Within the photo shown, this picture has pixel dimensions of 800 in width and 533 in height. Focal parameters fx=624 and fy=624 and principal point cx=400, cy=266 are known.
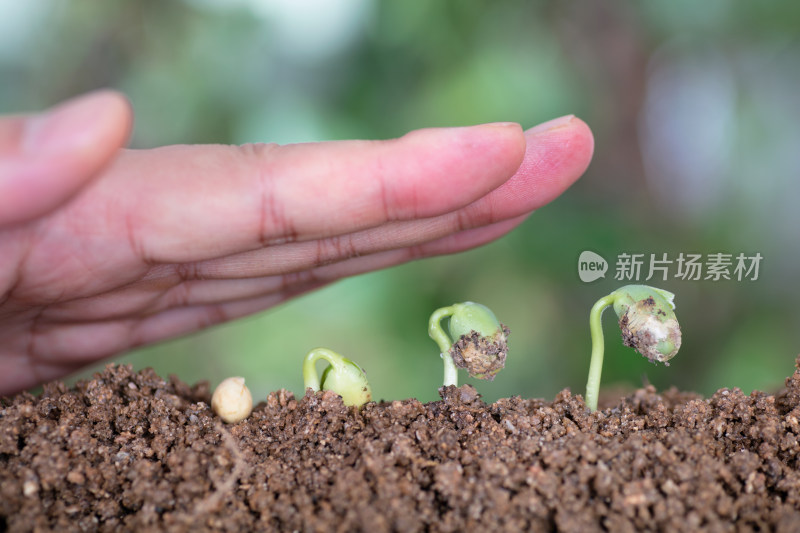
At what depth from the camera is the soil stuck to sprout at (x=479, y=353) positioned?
0.81 metres

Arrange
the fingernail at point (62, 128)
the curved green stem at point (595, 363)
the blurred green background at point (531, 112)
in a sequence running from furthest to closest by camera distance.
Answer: the blurred green background at point (531, 112) < the curved green stem at point (595, 363) < the fingernail at point (62, 128)

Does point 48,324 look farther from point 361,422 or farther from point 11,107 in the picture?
point 11,107

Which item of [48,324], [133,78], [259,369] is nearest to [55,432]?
[48,324]

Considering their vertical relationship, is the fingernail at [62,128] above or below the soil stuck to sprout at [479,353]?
above

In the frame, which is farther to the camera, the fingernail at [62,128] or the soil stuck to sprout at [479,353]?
the soil stuck to sprout at [479,353]

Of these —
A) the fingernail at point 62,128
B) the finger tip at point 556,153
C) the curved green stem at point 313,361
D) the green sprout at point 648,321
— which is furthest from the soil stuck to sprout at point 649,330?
the fingernail at point 62,128

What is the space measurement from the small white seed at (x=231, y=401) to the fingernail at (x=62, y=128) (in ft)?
1.14

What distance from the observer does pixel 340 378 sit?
2.72 ft

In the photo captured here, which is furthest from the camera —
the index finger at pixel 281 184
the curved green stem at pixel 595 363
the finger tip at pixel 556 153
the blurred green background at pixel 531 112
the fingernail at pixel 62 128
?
the blurred green background at pixel 531 112

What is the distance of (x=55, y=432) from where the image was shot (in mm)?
725

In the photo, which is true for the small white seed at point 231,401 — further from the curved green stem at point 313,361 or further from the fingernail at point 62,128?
the fingernail at point 62,128

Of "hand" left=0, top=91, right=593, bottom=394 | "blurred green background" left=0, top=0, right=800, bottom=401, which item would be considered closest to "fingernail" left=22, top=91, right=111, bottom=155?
"hand" left=0, top=91, right=593, bottom=394

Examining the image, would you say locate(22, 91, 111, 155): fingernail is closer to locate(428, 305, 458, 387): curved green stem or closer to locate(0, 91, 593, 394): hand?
locate(0, 91, 593, 394): hand

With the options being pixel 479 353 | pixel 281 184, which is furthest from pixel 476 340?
pixel 281 184
